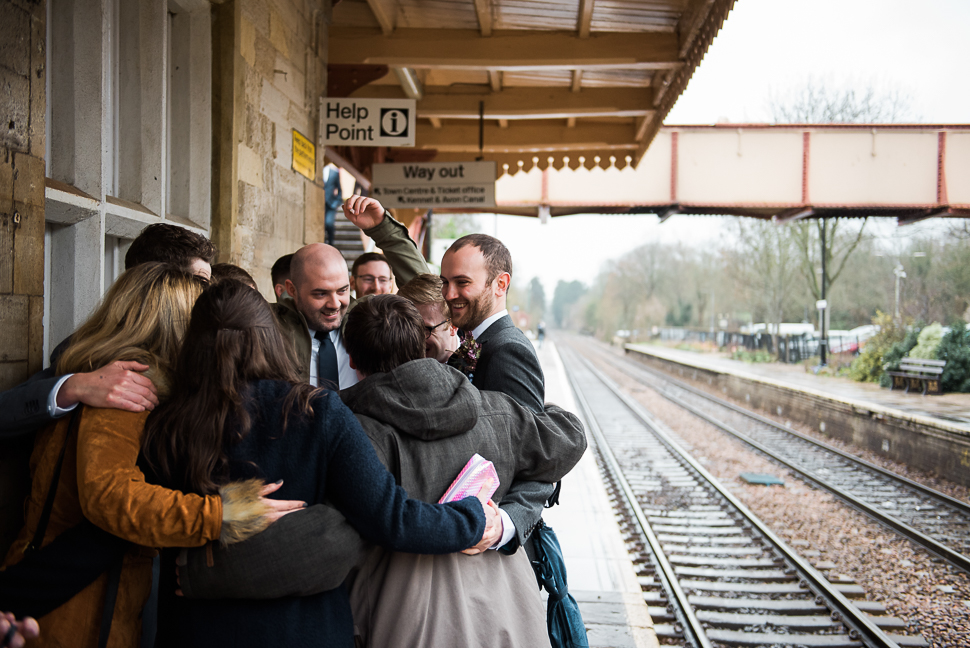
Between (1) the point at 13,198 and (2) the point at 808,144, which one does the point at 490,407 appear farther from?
(2) the point at 808,144

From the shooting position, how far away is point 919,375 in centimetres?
1527

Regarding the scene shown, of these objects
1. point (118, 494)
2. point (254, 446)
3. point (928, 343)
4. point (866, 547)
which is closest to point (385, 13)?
point (254, 446)

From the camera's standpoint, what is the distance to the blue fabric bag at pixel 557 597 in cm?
227

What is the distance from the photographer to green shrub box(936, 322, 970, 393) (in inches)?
584

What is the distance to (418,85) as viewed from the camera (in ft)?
23.3

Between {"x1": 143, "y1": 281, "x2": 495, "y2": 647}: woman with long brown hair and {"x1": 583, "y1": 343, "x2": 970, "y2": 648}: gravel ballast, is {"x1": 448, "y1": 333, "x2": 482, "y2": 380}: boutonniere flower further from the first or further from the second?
{"x1": 583, "y1": 343, "x2": 970, "y2": 648}: gravel ballast

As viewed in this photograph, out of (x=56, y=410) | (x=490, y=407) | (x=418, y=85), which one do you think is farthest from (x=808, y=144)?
(x=56, y=410)

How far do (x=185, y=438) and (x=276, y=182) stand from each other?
3.00 metres

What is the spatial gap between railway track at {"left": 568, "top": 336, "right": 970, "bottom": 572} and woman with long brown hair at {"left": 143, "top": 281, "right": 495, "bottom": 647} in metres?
7.03

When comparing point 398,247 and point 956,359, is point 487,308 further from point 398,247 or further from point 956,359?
point 956,359

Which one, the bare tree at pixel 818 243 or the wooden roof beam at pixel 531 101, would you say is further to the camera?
the bare tree at pixel 818 243

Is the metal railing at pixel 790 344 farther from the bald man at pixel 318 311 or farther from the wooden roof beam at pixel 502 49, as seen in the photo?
the bald man at pixel 318 311

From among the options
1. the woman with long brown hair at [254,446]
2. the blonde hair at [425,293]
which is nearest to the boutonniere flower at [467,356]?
the blonde hair at [425,293]

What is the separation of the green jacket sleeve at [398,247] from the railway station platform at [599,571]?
2.63 m
